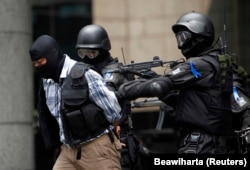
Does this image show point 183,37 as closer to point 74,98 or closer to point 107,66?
point 74,98

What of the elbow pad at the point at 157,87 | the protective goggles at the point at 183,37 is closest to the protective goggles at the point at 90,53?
the protective goggles at the point at 183,37

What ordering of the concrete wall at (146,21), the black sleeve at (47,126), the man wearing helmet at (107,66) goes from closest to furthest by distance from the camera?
1. the black sleeve at (47,126)
2. the man wearing helmet at (107,66)
3. the concrete wall at (146,21)

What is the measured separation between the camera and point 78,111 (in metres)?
7.69

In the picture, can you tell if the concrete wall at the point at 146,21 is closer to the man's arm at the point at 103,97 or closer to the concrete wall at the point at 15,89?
the concrete wall at the point at 15,89

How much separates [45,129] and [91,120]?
0.66 meters

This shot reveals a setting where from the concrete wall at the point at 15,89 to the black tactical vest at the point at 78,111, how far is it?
3.13 meters

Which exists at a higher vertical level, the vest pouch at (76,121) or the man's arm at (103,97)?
the man's arm at (103,97)

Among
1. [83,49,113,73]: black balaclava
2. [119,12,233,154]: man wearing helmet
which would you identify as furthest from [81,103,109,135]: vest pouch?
[83,49,113,73]: black balaclava

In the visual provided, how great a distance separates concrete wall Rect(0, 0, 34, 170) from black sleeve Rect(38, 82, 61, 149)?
267 centimetres

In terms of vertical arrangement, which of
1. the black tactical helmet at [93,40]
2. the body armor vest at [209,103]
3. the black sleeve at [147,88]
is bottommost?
the body armor vest at [209,103]

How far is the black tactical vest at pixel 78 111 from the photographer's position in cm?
768

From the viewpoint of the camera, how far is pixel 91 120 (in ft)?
25.2

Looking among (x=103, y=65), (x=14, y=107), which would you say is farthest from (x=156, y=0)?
(x=103, y=65)

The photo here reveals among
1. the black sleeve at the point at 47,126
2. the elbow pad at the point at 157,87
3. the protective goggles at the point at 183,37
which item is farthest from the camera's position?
the black sleeve at the point at 47,126
